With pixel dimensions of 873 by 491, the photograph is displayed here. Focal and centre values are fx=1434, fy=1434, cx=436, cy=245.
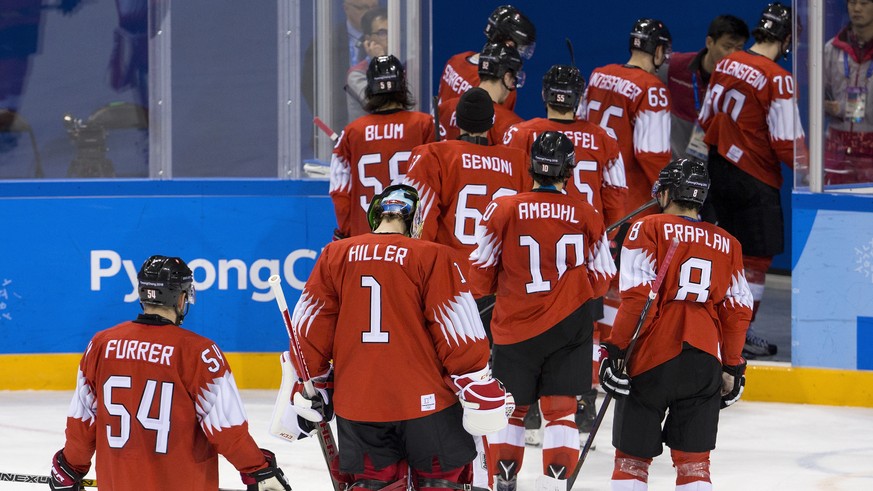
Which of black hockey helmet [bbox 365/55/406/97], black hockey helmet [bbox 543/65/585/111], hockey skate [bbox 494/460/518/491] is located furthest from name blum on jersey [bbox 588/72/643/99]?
hockey skate [bbox 494/460/518/491]

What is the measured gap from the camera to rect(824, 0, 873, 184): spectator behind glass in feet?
21.6

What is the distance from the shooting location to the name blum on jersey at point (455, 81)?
673 cm

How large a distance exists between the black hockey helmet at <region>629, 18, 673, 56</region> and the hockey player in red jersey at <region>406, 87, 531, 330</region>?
5.00 ft

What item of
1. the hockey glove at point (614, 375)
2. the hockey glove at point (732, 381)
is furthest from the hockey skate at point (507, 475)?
the hockey glove at point (732, 381)

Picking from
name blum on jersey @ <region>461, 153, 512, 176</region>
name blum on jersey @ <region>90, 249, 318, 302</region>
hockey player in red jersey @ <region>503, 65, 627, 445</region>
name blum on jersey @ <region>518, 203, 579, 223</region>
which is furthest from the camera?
name blum on jersey @ <region>90, 249, 318, 302</region>

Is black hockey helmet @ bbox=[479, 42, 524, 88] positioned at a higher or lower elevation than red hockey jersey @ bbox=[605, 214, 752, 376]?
higher

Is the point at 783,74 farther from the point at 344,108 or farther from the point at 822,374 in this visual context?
the point at 344,108

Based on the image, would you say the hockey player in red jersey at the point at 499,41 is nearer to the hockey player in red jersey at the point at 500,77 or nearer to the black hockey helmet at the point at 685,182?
the hockey player in red jersey at the point at 500,77

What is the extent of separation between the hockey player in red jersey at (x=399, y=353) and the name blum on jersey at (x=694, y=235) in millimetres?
929

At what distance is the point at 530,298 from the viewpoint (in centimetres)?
478

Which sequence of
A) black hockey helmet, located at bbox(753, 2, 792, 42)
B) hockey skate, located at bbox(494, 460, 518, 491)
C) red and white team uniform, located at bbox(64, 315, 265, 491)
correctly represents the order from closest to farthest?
red and white team uniform, located at bbox(64, 315, 265, 491) < hockey skate, located at bbox(494, 460, 518, 491) < black hockey helmet, located at bbox(753, 2, 792, 42)

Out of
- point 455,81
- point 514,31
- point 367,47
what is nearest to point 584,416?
point 455,81

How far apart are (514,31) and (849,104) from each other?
1.59 meters

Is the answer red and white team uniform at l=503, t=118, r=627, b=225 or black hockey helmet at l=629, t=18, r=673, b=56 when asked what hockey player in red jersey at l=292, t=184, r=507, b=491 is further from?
black hockey helmet at l=629, t=18, r=673, b=56
